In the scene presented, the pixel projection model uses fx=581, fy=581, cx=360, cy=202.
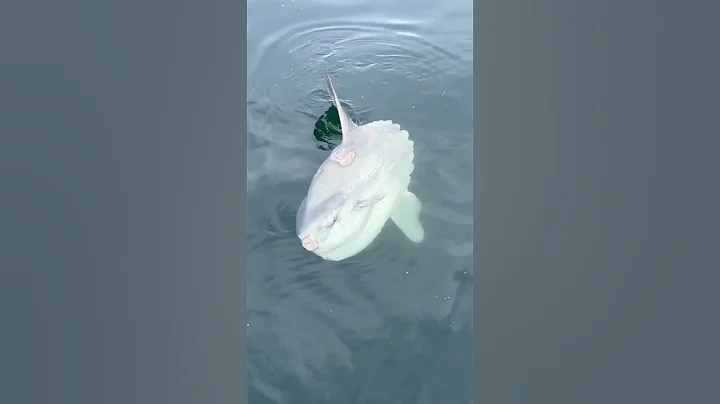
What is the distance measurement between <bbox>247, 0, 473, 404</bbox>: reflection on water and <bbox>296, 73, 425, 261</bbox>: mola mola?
0.05m

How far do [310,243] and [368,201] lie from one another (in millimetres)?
230

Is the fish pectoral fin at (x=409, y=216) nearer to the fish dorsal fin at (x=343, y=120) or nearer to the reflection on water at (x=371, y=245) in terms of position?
the reflection on water at (x=371, y=245)

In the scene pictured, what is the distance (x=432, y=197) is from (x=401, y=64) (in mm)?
458

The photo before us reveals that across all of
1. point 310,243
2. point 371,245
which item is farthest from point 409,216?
point 310,243

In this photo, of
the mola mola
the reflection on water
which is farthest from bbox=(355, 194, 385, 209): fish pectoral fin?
the reflection on water

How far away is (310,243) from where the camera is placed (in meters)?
1.85

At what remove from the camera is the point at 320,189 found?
5.98 feet

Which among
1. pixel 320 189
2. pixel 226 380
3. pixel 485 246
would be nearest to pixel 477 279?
pixel 485 246

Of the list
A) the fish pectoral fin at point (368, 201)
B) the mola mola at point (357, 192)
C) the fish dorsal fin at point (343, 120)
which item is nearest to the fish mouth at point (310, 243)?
the mola mola at point (357, 192)

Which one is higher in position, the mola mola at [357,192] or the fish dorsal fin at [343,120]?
the fish dorsal fin at [343,120]

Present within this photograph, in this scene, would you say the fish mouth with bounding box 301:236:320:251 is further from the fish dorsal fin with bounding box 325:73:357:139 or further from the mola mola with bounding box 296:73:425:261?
the fish dorsal fin with bounding box 325:73:357:139

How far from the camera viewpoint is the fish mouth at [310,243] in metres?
1.84

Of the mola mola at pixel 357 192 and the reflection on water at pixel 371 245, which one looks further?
the reflection on water at pixel 371 245

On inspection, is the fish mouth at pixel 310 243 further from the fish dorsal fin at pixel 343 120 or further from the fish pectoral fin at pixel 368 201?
the fish dorsal fin at pixel 343 120
